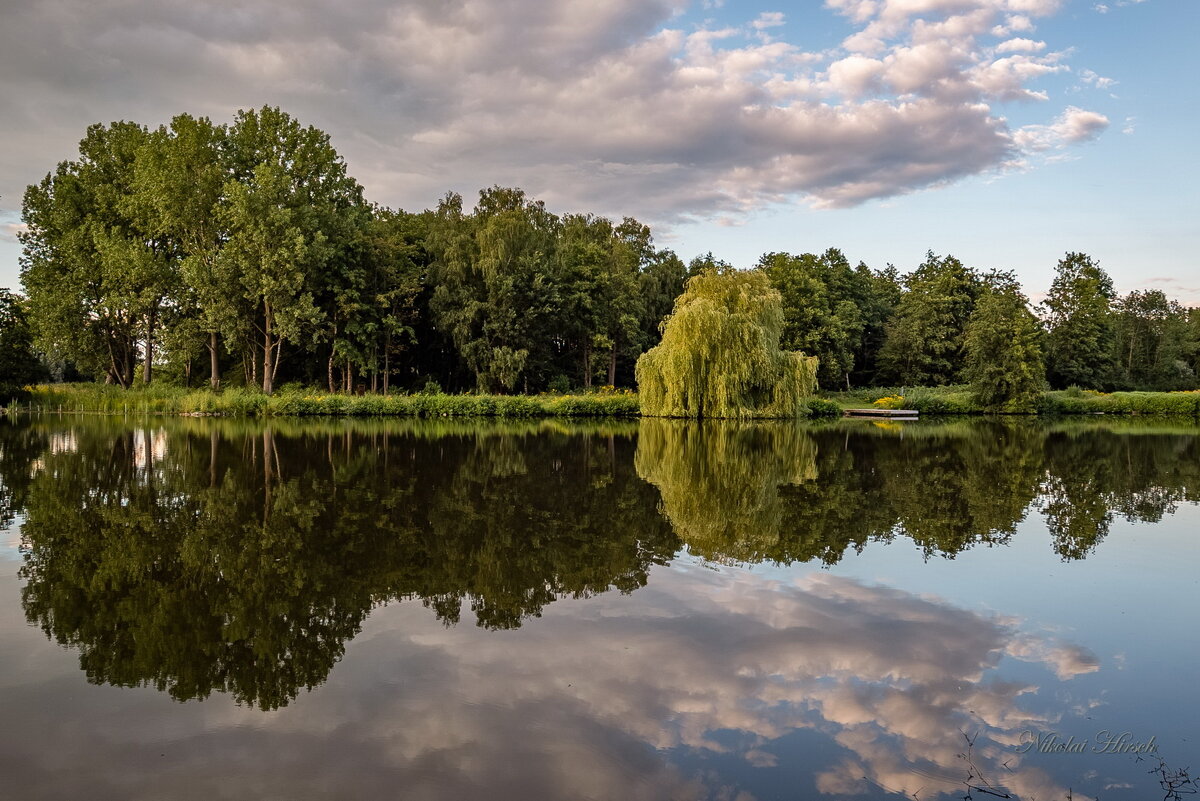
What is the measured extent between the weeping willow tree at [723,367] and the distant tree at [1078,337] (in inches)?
1383

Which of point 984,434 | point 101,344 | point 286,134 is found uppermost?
point 286,134

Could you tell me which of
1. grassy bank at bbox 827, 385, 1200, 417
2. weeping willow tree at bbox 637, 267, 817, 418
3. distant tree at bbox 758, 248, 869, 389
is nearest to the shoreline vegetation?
weeping willow tree at bbox 637, 267, 817, 418

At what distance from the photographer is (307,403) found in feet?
118

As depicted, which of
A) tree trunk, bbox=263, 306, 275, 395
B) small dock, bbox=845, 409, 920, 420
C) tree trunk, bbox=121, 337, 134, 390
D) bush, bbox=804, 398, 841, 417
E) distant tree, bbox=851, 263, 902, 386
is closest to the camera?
tree trunk, bbox=263, 306, 275, 395

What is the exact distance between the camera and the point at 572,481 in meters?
13.8

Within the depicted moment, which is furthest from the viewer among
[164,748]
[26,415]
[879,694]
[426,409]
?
[426,409]

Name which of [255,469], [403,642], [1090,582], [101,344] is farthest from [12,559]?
[101,344]

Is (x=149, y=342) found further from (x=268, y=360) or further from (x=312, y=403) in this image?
(x=312, y=403)

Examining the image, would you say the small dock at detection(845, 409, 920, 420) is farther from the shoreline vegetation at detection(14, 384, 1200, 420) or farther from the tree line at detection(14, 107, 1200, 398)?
the tree line at detection(14, 107, 1200, 398)

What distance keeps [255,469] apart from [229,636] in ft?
33.2

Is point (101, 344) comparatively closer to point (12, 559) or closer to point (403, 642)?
point (12, 559)

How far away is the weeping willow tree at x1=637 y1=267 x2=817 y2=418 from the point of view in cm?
3253

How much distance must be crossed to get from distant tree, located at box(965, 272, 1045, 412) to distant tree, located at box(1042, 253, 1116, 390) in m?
12.9

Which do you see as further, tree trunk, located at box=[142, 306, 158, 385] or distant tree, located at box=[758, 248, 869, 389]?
A: distant tree, located at box=[758, 248, 869, 389]
